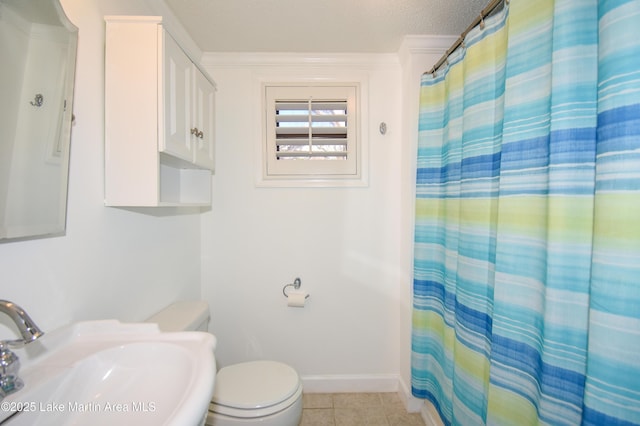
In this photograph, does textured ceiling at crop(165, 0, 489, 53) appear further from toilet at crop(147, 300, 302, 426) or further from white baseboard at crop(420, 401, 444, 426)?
white baseboard at crop(420, 401, 444, 426)

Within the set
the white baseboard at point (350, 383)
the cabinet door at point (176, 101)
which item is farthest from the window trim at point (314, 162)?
the white baseboard at point (350, 383)

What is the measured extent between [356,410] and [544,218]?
1.61 meters

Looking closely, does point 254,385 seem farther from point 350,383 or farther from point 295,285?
point 350,383

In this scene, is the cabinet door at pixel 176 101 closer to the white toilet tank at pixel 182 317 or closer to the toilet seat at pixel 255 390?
the white toilet tank at pixel 182 317

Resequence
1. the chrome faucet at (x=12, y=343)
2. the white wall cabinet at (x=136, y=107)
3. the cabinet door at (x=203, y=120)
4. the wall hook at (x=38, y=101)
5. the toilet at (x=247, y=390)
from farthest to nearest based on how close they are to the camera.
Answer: the cabinet door at (x=203, y=120) < the toilet at (x=247, y=390) < the white wall cabinet at (x=136, y=107) < the wall hook at (x=38, y=101) < the chrome faucet at (x=12, y=343)

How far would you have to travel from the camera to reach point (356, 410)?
5.77 ft

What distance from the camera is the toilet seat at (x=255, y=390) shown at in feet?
4.02

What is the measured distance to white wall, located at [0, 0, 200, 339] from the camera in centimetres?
80

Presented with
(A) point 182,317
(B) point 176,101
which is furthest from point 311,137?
(A) point 182,317

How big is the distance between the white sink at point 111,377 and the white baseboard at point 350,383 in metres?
1.32

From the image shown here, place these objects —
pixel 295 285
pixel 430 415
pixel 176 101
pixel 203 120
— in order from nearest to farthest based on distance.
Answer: pixel 176 101, pixel 203 120, pixel 430 415, pixel 295 285

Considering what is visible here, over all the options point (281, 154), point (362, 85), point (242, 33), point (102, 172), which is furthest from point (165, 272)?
point (362, 85)

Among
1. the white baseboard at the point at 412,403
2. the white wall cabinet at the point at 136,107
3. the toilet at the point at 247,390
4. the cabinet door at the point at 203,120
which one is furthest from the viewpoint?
the white baseboard at the point at 412,403

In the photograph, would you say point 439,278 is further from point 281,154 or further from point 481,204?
point 281,154
